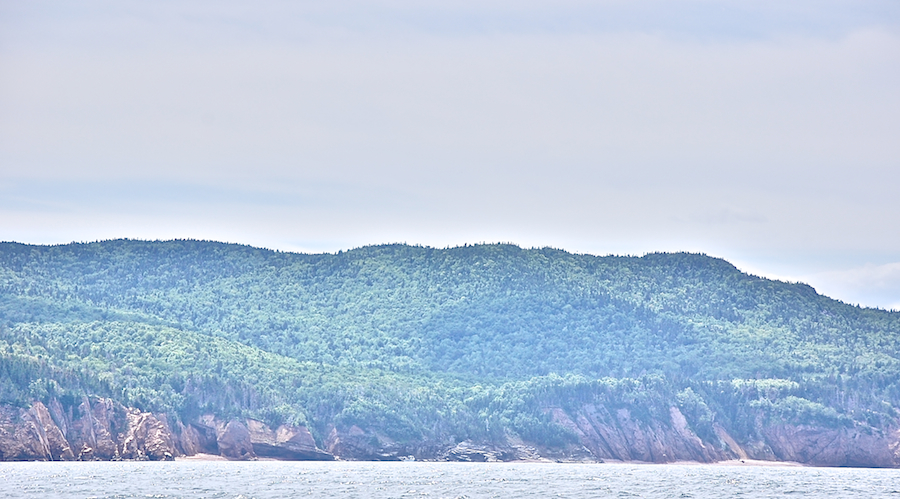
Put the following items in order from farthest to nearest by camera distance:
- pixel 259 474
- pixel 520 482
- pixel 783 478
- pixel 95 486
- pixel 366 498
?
A: 1. pixel 783 478
2. pixel 259 474
3. pixel 520 482
4. pixel 95 486
5. pixel 366 498

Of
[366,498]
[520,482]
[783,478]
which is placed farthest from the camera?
[783,478]

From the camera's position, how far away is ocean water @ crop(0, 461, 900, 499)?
13500cm

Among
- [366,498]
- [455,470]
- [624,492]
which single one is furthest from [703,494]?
[455,470]

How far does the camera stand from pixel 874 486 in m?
165

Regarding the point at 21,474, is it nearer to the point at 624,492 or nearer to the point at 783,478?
the point at 624,492

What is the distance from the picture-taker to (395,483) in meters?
154

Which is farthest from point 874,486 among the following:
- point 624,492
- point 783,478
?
point 624,492

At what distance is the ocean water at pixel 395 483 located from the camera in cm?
13500

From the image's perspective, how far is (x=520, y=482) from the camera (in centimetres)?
15900

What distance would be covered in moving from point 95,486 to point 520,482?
44858 millimetres

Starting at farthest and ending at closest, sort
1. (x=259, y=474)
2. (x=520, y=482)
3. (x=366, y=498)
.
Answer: (x=259, y=474)
(x=520, y=482)
(x=366, y=498)

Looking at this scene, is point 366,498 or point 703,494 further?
point 703,494

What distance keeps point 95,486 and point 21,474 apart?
23823 millimetres

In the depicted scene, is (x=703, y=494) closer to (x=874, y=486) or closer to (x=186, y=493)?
(x=874, y=486)
